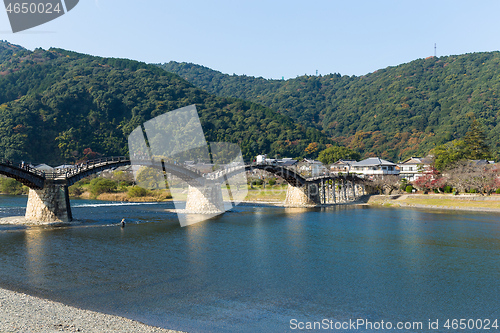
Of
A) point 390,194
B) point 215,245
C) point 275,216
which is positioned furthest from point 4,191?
point 390,194

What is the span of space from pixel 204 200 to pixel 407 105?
112 m

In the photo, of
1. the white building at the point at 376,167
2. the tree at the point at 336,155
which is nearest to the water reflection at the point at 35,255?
the white building at the point at 376,167

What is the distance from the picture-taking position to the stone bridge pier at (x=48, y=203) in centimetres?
3319

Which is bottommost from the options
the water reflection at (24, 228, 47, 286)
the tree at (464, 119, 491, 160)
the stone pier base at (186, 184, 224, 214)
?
the water reflection at (24, 228, 47, 286)

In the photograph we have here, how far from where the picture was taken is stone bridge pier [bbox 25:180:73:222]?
33.2 m

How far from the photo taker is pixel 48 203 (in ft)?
110

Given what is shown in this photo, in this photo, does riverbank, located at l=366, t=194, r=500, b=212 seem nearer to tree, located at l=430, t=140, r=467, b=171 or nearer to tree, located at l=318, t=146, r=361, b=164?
tree, located at l=430, t=140, r=467, b=171

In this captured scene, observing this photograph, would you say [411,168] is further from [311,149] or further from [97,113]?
[97,113]

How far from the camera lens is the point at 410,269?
71.5 feet

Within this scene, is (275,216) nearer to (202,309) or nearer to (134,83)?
(202,309)

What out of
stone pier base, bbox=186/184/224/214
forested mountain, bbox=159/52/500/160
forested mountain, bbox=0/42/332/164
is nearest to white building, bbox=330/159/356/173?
forested mountain, bbox=0/42/332/164
